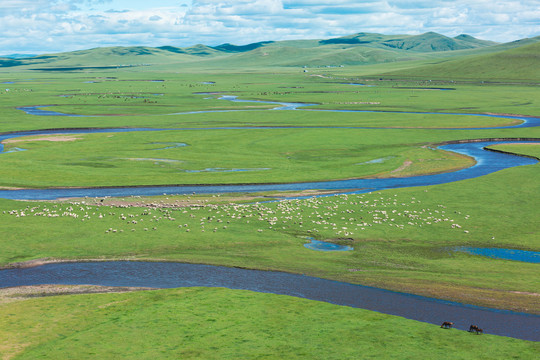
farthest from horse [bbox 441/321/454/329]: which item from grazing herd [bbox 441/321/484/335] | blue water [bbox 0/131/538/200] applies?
blue water [bbox 0/131/538/200]

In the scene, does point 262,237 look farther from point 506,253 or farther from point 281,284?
point 506,253

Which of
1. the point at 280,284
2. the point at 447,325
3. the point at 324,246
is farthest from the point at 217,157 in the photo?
the point at 447,325

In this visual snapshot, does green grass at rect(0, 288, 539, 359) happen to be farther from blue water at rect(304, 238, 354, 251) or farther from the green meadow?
blue water at rect(304, 238, 354, 251)

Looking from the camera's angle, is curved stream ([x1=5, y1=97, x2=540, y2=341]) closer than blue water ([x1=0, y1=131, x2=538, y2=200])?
Yes

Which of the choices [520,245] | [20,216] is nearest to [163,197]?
[20,216]

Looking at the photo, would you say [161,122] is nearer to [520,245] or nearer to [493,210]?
[493,210]

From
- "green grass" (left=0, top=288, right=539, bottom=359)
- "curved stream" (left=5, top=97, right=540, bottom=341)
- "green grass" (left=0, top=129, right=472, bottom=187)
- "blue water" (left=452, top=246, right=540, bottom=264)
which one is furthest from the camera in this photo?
"green grass" (left=0, top=129, right=472, bottom=187)
